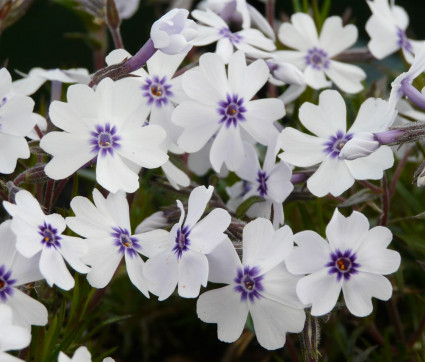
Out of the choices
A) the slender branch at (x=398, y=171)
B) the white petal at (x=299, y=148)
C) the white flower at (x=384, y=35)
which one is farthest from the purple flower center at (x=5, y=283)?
the white flower at (x=384, y=35)

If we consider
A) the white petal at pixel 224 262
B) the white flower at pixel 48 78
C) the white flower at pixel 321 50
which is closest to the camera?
the white petal at pixel 224 262

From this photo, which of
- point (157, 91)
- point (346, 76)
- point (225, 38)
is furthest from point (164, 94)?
point (346, 76)

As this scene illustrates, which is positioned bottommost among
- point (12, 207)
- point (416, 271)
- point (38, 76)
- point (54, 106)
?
point (416, 271)

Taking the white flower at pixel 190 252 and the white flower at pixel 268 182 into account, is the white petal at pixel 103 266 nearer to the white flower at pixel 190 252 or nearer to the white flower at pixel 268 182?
the white flower at pixel 190 252

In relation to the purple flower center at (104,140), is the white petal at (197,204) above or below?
below

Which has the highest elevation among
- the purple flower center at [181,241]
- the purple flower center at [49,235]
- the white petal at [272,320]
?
the purple flower center at [49,235]

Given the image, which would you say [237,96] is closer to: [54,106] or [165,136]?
[165,136]

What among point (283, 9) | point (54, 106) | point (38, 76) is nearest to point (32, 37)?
point (283, 9)
